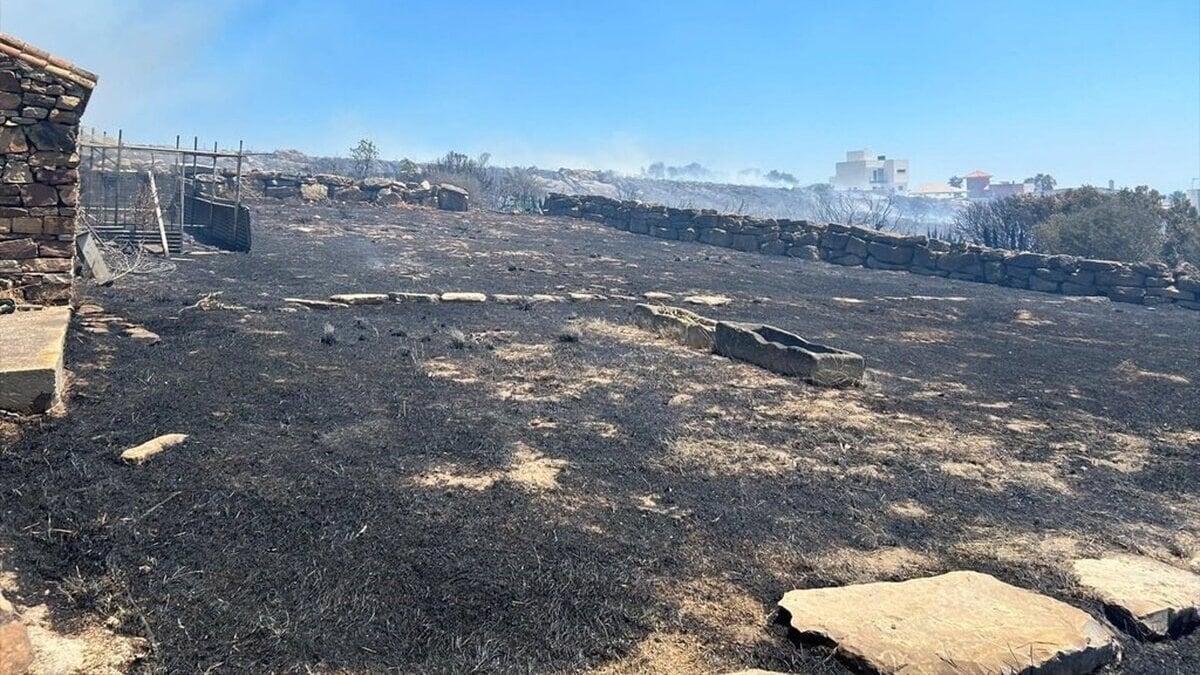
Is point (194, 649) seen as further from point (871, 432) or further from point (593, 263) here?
point (593, 263)

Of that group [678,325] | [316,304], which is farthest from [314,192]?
[678,325]

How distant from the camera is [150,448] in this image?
4977mm

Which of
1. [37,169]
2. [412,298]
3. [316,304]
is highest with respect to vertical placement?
[37,169]

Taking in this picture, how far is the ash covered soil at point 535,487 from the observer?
3.34m

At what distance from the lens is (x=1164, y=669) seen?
3.42 metres

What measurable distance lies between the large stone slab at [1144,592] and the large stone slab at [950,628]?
24 cm

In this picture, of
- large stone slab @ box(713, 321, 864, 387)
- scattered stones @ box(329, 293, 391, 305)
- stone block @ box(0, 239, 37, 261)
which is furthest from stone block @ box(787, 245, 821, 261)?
stone block @ box(0, 239, 37, 261)

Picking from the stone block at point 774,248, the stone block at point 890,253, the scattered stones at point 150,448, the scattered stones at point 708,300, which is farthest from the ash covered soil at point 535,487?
the stone block at point 774,248

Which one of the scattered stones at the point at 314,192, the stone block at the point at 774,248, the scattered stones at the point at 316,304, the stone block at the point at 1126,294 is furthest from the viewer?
the scattered stones at the point at 314,192

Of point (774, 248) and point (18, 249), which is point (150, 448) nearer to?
point (18, 249)

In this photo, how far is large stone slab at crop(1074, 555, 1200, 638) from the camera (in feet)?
12.2

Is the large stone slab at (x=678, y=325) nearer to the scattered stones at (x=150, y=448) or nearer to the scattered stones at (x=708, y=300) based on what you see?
the scattered stones at (x=708, y=300)

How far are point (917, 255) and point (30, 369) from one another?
21.8 meters

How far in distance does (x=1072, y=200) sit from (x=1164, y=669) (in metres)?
27.9
